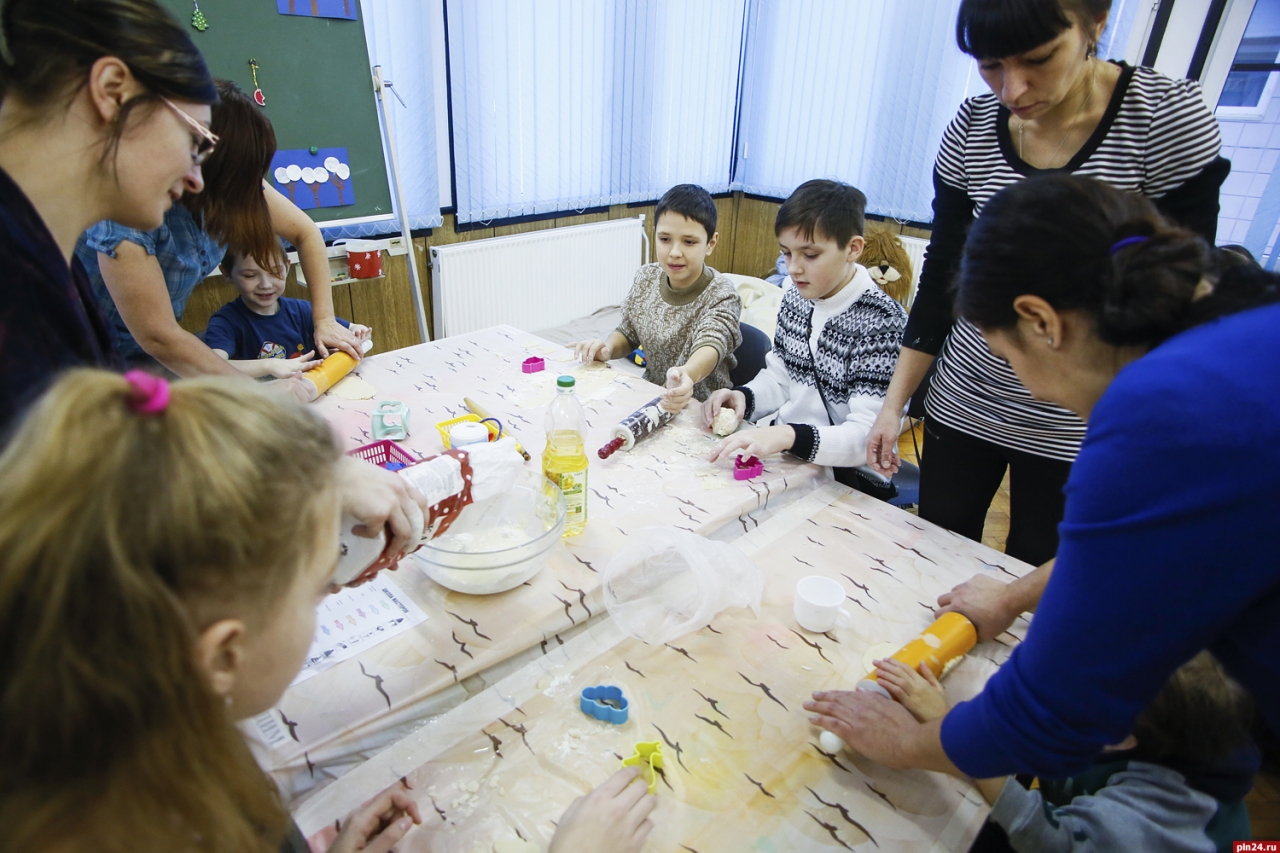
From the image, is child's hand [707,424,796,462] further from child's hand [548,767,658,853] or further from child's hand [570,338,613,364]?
child's hand [548,767,658,853]

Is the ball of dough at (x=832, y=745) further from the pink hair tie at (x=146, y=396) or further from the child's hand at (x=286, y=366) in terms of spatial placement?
the child's hand at (x=286, y=366)

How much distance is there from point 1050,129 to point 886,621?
1020 mm

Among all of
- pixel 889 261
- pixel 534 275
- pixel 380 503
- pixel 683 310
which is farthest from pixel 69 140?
pixel 889 261

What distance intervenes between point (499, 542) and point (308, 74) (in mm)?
2587

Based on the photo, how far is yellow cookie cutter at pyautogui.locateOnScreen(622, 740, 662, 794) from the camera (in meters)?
0.84

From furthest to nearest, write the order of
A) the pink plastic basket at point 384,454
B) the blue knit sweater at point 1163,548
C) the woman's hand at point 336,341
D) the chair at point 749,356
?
the chair at point 749,356
the woman's hand at point 336,341
the pink plastic basket at point 384,454
the blue knit sweater at point 1163,548

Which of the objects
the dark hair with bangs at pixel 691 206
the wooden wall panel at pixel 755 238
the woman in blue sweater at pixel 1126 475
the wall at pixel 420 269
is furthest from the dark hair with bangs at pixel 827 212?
the wooden wall panel at pixel 755 238

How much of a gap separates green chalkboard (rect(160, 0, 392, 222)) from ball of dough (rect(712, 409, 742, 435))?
2.30 metres

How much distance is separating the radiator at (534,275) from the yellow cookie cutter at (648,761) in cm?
311

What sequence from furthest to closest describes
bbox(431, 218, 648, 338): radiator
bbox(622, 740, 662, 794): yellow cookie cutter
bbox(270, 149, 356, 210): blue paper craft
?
bbox(431, 218, 648, 338): radiator, bbox(270, 149, 356, 210): blue paper craft, bbox(622, 740, 662, 794): yellow cookie cutter

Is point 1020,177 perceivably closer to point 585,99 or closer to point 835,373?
point 835,373

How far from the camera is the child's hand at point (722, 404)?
5.62ft

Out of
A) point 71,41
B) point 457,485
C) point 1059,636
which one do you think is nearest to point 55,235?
point 71,41

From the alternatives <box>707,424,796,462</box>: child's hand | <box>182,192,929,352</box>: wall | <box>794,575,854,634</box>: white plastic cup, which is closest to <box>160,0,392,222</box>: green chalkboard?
<box>182,192,929,352</box>: wall
